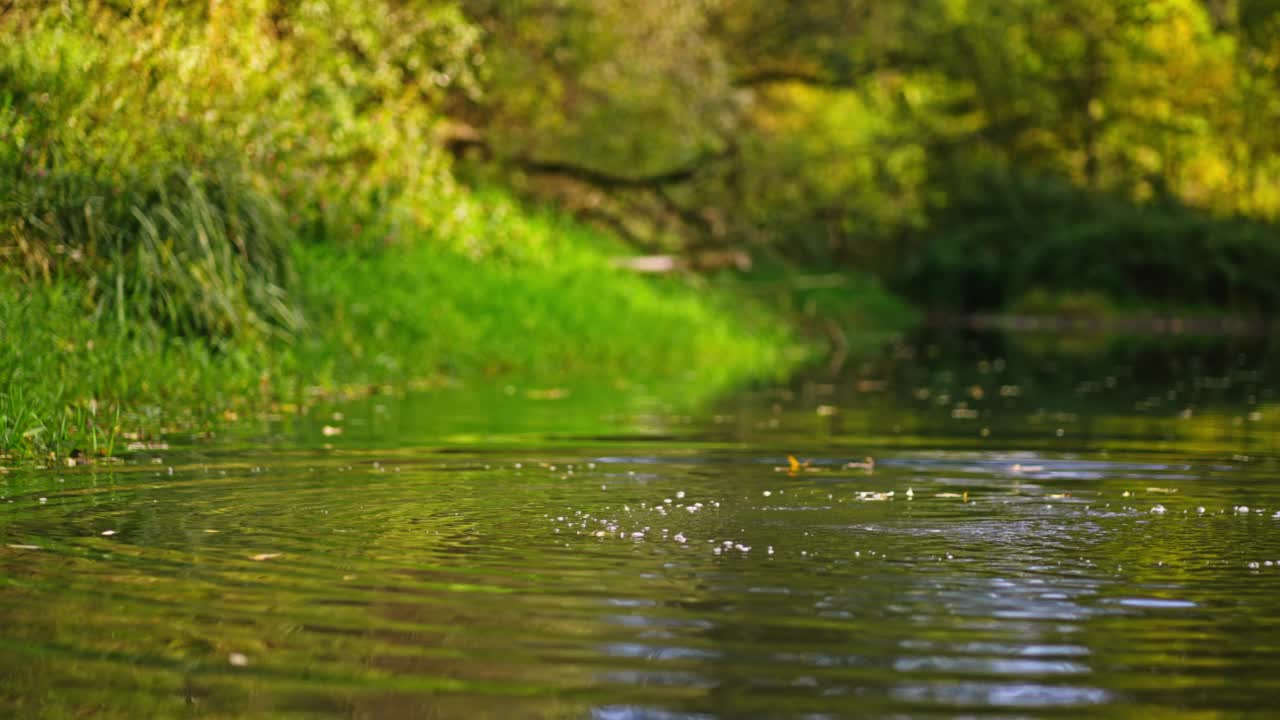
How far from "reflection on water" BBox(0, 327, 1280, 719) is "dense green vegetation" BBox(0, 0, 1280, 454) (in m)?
2.67

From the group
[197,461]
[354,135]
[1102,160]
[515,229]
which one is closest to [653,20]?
[515,229]

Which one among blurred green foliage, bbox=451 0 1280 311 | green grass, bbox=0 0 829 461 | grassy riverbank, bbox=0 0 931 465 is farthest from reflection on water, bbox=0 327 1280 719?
blurred green foliage, bbox=451 0 1280 311

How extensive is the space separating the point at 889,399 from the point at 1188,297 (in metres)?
26.4

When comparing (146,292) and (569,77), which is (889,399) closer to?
(146,292)

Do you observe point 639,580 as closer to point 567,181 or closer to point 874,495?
point 874,495

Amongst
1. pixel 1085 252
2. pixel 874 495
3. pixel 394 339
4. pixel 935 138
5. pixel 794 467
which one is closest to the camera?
pixel 874 495

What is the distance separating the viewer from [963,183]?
4459 cm

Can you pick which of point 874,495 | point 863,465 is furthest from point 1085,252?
point 874,495

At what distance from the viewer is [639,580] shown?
6672 millimetres

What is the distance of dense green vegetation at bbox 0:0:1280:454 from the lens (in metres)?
14.8

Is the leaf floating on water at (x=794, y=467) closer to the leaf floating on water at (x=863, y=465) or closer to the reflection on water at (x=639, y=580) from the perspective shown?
the reflection on water at (x=639, y=580)

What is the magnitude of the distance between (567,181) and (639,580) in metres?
22.7

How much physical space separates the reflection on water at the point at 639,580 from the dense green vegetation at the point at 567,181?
267cm

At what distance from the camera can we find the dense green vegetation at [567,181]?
48.7ft
